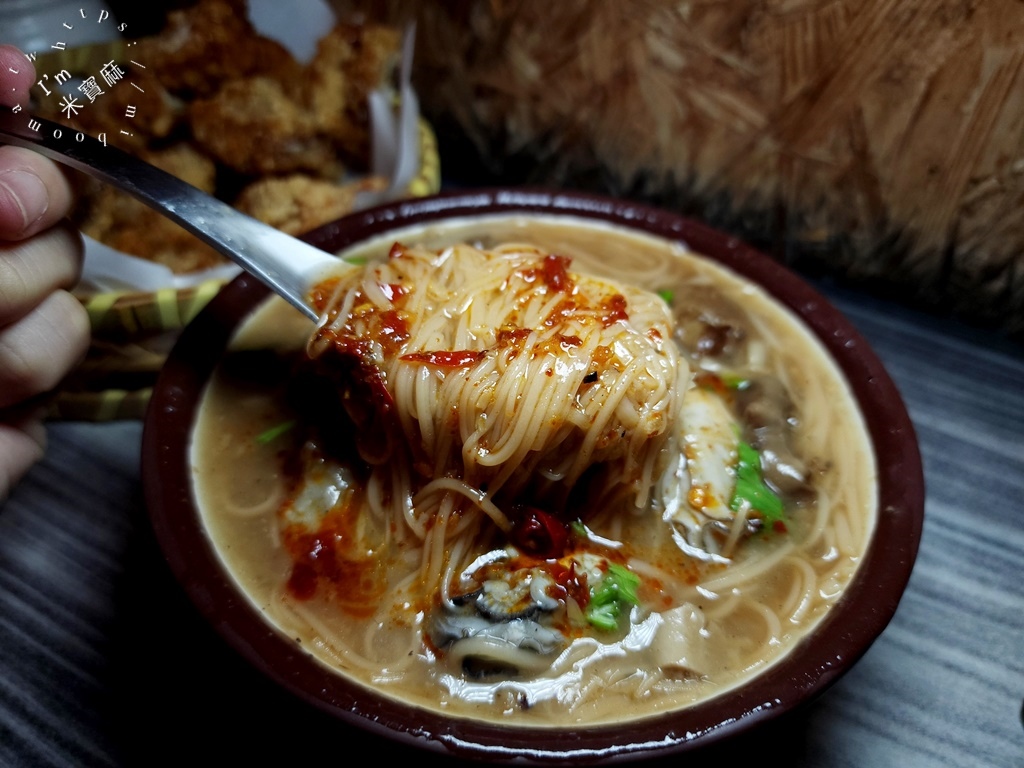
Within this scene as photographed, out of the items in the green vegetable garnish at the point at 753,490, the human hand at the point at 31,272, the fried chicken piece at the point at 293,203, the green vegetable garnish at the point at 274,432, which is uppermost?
the human hand at the point at 31,272

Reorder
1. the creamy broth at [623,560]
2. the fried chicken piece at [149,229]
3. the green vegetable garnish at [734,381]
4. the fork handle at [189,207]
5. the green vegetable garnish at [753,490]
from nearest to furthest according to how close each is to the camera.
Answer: the creamy broth at [623,560]
the fork handle at [189,207]
the green vegetable garnish at [753,490]
the green vegetable garnish at [734,381]
the fried chicken piece at [149,229]

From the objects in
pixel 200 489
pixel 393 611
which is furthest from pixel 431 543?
pixel 200 489

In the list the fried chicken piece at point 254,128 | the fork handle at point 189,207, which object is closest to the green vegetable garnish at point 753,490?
the fork handle at point 189,207

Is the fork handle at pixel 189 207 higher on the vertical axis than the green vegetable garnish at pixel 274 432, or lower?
higher

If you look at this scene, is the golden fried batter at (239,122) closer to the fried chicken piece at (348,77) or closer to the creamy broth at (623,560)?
the fried chicken piece at (348,77)

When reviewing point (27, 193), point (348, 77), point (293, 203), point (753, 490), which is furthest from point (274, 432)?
point (348, 77)

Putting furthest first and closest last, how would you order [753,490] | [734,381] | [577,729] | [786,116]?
[786,116], [734,381], [753,490], [577,729]

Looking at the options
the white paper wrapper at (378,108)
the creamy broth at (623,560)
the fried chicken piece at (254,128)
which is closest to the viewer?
the creamy broth at (623,560)

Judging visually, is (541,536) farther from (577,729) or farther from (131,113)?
(131,113)
